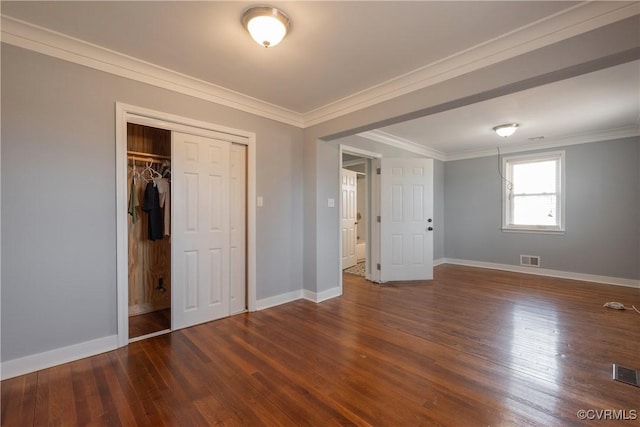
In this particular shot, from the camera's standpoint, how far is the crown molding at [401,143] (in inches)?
184

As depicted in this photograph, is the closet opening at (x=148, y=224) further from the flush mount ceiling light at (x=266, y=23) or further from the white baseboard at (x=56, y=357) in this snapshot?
the flush mount ceiling light at (x=266, y=23)

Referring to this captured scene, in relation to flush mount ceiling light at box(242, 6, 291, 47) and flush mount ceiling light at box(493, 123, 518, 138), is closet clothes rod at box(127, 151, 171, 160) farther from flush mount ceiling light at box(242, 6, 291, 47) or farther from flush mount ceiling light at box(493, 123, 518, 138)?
flush mount ceiling light at box(493, 123, 518, 138)

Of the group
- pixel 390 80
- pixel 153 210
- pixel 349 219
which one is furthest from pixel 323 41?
pixel 349 219

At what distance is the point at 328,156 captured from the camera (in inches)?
157

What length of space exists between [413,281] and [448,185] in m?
2.82

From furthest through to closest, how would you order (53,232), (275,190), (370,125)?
(275,190)
(370,125)
(53,232)

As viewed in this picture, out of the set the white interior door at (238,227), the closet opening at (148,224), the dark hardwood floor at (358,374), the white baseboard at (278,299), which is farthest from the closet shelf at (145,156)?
the white baseboard at (278,299)

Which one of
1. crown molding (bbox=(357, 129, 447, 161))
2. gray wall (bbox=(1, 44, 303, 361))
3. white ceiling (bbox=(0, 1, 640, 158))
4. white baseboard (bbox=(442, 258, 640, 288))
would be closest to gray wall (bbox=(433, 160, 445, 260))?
crown molding (bbox=(357, 129, 447, 161))

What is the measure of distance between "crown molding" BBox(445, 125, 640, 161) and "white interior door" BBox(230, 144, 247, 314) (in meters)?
5.02

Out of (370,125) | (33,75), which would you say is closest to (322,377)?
(370,125)

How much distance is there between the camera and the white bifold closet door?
9.46 ft

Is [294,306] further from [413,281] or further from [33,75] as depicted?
[33,75]

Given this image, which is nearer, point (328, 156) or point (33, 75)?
point (33, 75)

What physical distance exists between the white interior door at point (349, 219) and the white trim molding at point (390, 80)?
9.63 ft
